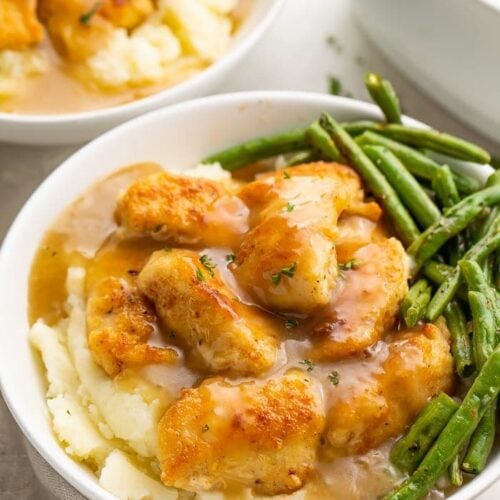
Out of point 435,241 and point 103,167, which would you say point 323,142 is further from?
point 103,167

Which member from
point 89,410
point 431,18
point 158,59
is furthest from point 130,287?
point 431,18

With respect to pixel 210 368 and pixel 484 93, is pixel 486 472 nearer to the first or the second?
pixel 210 368

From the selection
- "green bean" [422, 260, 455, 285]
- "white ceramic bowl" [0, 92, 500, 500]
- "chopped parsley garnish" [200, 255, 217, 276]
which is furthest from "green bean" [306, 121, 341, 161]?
"chopped parsley garnish" [200, 255, 217, 276]

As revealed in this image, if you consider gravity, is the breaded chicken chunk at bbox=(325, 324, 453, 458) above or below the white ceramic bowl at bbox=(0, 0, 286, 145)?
above

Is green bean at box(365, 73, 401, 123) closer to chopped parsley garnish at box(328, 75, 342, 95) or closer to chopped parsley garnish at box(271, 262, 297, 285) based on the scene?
chopped parsley garnish at box(328, 75, 342, 95)

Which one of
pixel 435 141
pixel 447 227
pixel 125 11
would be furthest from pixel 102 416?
pixel 125 11

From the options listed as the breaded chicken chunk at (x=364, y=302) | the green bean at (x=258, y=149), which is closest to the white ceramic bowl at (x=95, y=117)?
the green bean at (x=258, y=149)
